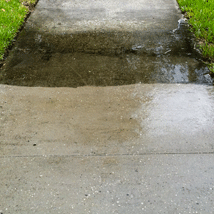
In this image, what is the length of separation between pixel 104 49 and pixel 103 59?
0.32 m

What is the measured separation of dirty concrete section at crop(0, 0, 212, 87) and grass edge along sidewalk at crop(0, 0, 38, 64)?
0.17 meters

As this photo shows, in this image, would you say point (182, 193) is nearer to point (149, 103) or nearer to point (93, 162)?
point (93, 162)

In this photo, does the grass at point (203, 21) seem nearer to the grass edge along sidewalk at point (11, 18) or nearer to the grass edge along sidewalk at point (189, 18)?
the grass edge along sidewalk at point (189, 18)

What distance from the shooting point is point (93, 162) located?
7.50 ft

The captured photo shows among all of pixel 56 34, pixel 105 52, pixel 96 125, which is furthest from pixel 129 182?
pixel 56 34

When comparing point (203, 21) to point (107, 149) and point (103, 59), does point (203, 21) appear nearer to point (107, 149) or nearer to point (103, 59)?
point (103, 59)

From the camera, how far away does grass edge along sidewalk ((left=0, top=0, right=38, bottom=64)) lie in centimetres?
396

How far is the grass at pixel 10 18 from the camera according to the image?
3.97m

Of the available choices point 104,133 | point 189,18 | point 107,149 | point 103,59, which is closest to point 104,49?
point 103,59

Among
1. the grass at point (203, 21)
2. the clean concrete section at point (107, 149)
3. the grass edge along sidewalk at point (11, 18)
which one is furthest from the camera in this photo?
the grass edge along sidewalk at point (11, 18)

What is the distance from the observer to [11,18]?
454 centimetres

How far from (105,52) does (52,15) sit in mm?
1916

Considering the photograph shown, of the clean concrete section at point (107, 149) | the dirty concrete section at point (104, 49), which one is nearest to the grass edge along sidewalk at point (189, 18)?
the dirty concrete section at point (104, 49)

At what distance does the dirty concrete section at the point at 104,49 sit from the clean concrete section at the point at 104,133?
28mm
